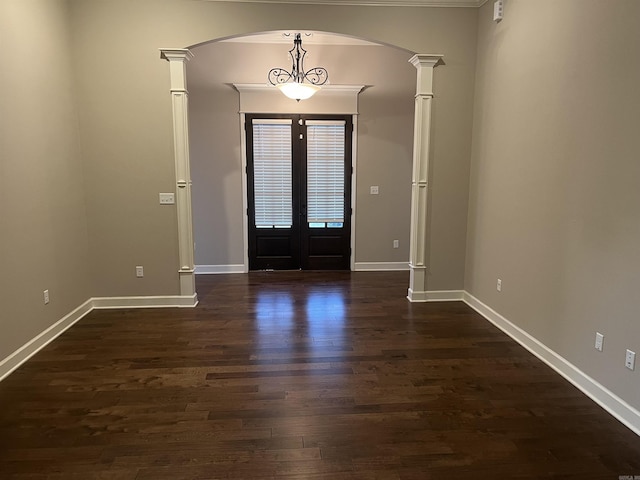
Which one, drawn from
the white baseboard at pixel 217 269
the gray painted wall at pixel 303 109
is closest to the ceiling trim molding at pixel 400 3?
the gray painted wall at pixel 303 109

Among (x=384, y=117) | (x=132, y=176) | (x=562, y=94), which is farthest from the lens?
(x=384, y=117)

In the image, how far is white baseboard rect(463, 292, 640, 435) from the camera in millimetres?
2408

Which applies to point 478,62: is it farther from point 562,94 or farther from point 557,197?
point 557,197

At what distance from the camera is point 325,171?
20.2ft

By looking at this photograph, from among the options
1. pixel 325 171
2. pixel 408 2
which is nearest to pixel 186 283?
pixel 325 171

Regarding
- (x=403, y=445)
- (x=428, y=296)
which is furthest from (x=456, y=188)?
(x=403, y=445)

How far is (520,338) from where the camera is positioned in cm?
358

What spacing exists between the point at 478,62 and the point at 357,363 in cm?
343

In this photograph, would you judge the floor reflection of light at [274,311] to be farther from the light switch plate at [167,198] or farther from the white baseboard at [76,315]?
the light switch plate at [167,198]

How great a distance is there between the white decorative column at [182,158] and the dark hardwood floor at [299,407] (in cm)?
63

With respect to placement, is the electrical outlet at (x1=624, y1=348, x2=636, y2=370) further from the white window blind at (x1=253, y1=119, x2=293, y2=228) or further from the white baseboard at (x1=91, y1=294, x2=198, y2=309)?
the white window blind at (x1=253, y1=119, x2=293, y2=228)

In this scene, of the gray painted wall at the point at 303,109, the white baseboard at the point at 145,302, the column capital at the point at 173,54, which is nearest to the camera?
the column capital at the point at 173,54

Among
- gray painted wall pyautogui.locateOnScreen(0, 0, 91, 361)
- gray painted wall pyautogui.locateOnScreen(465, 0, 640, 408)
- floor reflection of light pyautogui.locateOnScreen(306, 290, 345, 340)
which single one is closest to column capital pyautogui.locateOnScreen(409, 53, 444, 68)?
gray painted wall pyautogui.locateOnScreen(465, 0, 640, 408)

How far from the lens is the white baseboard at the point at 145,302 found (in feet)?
14.7
